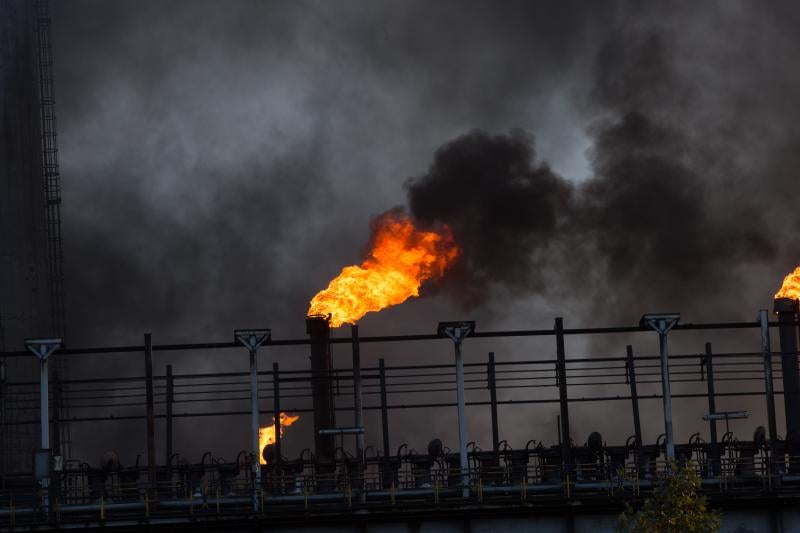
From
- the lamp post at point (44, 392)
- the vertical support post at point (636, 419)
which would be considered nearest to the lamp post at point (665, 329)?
the vertical support post at point (636, 419)

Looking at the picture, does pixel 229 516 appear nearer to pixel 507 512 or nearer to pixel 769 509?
pixel 507 512

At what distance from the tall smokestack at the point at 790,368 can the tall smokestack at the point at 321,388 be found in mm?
18940

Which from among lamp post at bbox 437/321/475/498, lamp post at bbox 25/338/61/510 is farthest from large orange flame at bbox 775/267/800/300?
lamp post at bbox 25/338/61/510

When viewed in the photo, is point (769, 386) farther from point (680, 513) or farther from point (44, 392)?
point (44, 392)

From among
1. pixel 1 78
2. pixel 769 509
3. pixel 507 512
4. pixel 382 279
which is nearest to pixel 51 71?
pixel 1 78

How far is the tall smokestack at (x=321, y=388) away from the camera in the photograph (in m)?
60.8

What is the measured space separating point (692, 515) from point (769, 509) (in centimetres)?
1042

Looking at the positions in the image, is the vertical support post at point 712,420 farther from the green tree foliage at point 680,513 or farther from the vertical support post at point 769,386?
the green tree foliage at point 680,513

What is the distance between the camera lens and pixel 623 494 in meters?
51.6

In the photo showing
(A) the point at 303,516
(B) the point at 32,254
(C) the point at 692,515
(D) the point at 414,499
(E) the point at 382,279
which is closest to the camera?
(C) the point at 692,515

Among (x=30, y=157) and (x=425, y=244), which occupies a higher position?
(x=30, y=157)

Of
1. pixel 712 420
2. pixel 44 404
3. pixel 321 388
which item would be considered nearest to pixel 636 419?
pixel 712 420

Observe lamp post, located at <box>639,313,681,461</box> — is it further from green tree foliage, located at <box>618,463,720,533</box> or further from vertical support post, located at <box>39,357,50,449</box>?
vertical support post, located at <box>39,357,50,449</box>

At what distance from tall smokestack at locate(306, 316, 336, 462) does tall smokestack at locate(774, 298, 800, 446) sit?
62.1 feet
